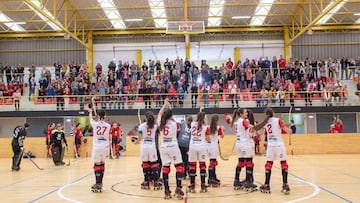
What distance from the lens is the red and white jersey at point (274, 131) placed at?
1061 cm

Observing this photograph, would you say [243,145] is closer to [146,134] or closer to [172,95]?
[146,134]

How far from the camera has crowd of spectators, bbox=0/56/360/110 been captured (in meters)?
30.2

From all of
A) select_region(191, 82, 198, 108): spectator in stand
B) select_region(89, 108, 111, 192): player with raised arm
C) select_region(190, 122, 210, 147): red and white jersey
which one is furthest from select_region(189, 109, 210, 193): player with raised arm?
select_region(191, 82, 198, 108): spectator in stand

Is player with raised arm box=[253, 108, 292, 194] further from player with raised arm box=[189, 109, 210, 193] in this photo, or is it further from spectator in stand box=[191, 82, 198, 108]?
spectator in stand box=[191, 82, 198, 108]

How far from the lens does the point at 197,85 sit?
102ft

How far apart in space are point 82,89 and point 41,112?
3275 mm

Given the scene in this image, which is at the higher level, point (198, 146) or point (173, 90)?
point (173, 90)

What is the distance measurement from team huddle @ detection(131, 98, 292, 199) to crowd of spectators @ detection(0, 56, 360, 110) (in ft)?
59.3

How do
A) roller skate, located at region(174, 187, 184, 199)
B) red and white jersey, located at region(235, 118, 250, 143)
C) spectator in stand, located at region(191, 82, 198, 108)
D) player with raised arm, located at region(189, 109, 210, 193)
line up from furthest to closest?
spectator in stand, located at region(191, 82, 198, 108) < red and white jersey, located at region(235, 118, 250, 143) < player with raised arm, located at region(189, 109, 210, 193) < roller skate, located at region(174, 187, 184, 199)

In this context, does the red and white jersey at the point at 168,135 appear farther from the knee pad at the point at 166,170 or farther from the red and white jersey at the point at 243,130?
the red and white jersey at the point at 243,130

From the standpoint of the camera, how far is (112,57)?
4081 cm

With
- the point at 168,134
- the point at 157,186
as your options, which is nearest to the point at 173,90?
the point at 157,186

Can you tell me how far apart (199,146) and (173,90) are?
65.5 ft

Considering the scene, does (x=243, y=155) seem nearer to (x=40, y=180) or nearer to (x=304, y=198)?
(x=304, y=198)
